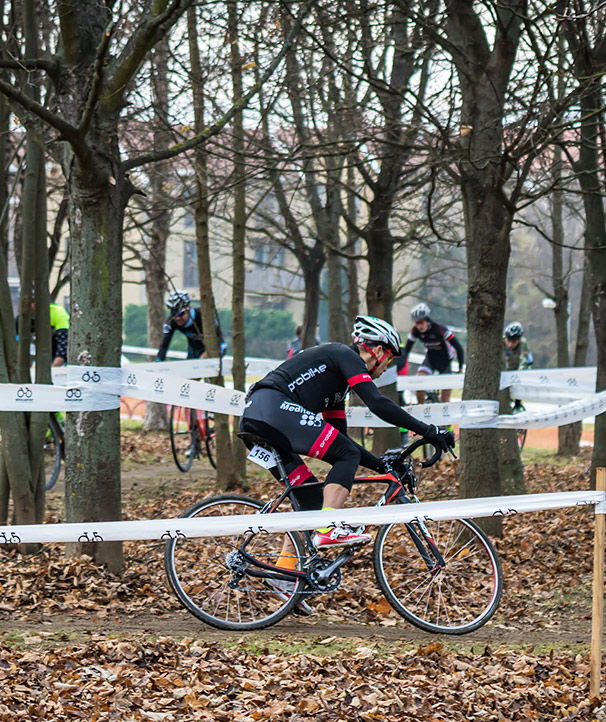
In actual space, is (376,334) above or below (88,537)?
above

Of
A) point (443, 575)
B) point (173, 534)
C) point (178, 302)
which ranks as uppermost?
point (178, 302)

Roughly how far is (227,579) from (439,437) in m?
1.60

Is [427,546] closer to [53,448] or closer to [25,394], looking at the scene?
[25,394]

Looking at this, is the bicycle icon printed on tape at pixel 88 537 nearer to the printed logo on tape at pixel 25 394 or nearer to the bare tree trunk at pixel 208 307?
the printed logo on tape at pixel 25 394

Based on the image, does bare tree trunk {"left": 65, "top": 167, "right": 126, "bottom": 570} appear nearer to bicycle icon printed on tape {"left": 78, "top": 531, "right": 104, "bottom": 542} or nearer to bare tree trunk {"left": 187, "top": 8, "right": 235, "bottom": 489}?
bicycle icon printed on tape {"left": 78, "top": 531, "right": 104, "bottom": 542}

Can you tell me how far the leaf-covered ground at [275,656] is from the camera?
4625mm

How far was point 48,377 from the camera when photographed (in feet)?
25.2

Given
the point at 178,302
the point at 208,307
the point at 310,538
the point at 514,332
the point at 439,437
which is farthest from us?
the point at 514,332

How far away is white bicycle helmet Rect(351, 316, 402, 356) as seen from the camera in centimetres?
586

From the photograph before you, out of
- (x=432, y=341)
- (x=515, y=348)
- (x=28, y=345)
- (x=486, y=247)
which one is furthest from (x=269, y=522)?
(x=515, y=348)

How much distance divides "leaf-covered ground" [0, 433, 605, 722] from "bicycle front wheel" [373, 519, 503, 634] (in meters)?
0.16

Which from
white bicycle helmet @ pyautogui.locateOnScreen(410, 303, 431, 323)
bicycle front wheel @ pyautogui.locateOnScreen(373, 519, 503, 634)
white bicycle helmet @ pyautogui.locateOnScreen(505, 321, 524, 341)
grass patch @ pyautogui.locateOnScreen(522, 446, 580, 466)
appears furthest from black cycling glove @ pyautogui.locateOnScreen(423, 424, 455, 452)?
white bicycle helmet @ pyautogui.locateOnScreen(505, 321, 524, 341)

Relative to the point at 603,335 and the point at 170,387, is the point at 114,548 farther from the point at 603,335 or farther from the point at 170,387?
the point at 603,335

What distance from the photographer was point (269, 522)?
5285mm
